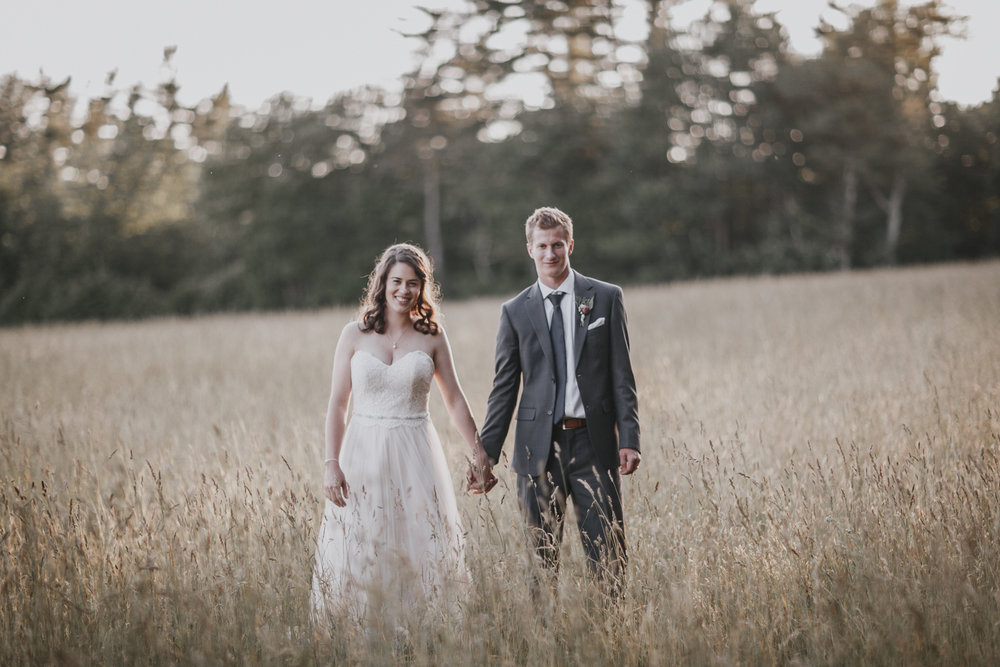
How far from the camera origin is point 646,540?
13.5ft

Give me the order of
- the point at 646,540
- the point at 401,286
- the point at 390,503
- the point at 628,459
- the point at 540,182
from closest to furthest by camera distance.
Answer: the point at 628,459
the point at 390,503
the point at 401,286
the point at 646,540
the point at 540,182

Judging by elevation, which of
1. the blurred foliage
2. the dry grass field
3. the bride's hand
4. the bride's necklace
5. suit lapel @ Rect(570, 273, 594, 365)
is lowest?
the dry grass field

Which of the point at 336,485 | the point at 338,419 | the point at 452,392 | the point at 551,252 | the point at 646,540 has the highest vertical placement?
the point at 551,252

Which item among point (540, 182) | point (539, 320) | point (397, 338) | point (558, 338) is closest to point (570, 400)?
point (558, 338)

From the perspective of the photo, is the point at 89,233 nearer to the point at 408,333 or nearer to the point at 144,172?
the point at 144,172

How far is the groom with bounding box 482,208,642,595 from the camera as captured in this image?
337 cm

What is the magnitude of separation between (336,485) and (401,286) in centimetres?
103

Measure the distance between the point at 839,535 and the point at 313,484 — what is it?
333 centimetres

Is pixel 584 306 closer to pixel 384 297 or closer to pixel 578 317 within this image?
pixel 578 317

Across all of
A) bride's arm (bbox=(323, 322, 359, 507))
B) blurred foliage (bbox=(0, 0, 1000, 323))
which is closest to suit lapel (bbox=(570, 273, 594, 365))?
bride's arm (bbox=(323, 322, 359, 507))

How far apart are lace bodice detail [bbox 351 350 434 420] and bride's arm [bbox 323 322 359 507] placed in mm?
73

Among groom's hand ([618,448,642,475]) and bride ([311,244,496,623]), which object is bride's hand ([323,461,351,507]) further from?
groom's hand ([618,448,642,475])

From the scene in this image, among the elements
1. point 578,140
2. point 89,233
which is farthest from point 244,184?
point 578,140

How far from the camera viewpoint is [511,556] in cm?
351
